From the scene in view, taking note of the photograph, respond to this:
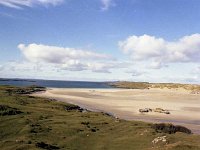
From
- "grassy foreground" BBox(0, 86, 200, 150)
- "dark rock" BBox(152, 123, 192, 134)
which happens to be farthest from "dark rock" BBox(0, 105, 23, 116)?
"dark rock" BBox(152, 123, 192, 134)

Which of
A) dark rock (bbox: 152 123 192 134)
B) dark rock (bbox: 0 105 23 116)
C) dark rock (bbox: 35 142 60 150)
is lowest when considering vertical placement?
dark rock (bbox: 35 142 60 150)

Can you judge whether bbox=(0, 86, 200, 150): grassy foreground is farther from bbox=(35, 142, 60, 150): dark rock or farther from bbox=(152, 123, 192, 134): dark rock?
bbox=(152, 123, 192, 134): dark rock

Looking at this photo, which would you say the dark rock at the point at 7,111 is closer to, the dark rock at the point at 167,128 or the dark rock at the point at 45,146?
the dark rock at the point at 45,146

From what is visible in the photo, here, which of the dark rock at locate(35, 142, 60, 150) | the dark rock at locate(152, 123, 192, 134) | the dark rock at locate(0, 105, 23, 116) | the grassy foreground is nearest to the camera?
the dark rock at locate(35, 142, 60, 150)

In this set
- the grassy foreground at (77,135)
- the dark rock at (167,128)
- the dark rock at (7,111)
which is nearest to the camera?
the grassy foreground at (77,135)

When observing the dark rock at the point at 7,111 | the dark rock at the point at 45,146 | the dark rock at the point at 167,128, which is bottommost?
the dark rock at the point at 45,146

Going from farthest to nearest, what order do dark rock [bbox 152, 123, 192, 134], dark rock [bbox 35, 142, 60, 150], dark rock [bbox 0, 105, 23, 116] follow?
dark rock [bbox 0, 105, 23, 116] < dark rock [bbox 152, 123, 192, 134] < dark rock [bbox 35, 142, 60, 150]

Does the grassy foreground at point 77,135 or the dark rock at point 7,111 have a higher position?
the dark rock at point 7,111

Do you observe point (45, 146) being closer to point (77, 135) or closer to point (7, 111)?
point (77, 135)

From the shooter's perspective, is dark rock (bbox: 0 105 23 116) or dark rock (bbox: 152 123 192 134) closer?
dark rock (bbox: 152 123 192 134)

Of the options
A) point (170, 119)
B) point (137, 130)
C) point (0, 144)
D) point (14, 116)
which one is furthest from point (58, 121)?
point (170, 119)

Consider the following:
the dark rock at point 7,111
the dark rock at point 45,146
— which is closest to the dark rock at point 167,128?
the dark rock at point 45,146

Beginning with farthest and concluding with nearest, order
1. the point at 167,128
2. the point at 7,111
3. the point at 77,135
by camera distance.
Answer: the point at 7,111 < the point at 167,128 < the point at 77,135

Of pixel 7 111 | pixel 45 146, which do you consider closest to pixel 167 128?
pixel 45 146
